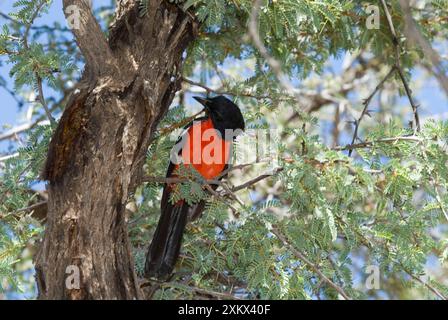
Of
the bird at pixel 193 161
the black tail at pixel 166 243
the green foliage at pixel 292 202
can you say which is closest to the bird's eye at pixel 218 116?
the bird at pixel 193 161

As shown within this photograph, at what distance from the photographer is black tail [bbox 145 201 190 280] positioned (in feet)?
14.9

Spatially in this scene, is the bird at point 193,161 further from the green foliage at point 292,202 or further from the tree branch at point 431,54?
the tree branch at point 431,54

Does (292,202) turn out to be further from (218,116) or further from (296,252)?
(218,116)

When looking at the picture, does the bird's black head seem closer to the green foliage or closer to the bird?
the bird

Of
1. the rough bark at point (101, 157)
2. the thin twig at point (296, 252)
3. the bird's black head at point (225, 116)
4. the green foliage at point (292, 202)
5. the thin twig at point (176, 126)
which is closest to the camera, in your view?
the rough bark at point (101, 157)

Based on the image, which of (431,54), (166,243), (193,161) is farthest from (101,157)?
(431,54)

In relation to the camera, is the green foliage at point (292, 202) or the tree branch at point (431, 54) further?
the green foliage at point (292, 202)

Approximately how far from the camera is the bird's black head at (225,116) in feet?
Answer: 16.7

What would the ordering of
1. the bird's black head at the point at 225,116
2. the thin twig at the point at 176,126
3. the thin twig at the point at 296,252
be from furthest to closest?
the bird's black head at the point at 225,116
the thin twig at the point at 176,126
the thin twig at the point at 296,252

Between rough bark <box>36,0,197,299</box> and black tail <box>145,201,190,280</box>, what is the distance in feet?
2.34

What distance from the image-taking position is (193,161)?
490 centimetres

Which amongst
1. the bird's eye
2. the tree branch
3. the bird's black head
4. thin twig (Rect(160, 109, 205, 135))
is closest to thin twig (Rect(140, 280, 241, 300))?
thin twig (Rect(160, 109, 205, 135))

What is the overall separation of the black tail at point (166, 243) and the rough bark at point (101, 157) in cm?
71

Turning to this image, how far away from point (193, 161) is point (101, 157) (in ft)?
4.82
